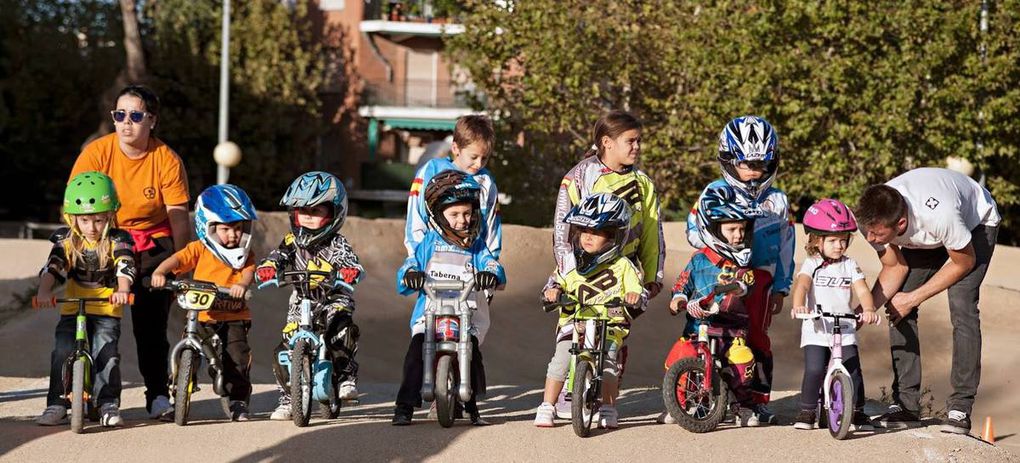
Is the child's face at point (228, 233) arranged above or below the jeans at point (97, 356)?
above

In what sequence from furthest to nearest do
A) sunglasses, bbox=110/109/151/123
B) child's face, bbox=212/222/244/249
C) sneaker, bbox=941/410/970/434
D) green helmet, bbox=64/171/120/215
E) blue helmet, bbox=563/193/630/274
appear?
sunglasses, bbox=110/109/151/123 → child's face, bbox=212/222/244/249 → sneaker, bbox=941/410/970/434 → green helmet, bbox=64/171/120/215 → blue helmet, bbox=563/193/630/274

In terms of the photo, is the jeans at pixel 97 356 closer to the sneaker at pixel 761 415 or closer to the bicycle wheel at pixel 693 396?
the bicycle wheel at pixel 693 396

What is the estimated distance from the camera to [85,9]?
50.2 m

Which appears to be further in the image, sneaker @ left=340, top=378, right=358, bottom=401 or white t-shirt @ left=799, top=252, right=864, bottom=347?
sneaker @ left=340, top=378, right=358, bottom=401

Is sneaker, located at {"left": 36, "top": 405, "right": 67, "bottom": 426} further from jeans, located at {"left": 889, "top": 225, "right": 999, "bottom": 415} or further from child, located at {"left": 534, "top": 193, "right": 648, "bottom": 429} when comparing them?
jeans, located at {"left": 889, "top": 225, "right": 999, "bottom": 415}

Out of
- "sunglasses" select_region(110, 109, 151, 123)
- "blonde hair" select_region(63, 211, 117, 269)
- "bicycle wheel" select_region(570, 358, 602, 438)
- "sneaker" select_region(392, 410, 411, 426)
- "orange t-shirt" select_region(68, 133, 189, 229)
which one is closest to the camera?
"bicycle wheel" select_region(570, 358, 602, 438)

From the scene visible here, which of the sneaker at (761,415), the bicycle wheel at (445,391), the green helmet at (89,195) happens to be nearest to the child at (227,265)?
the green helmet at (89,195)

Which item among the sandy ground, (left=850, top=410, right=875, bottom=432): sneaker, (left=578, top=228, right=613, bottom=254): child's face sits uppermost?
(left=578, top=228, right=613, bottom=254): child's face

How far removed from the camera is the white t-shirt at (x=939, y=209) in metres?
8.77

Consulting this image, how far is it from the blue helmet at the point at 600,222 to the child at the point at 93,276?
2744 millimetres

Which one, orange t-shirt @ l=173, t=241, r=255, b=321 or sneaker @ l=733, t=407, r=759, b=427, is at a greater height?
orange t-shirt @ l=173, t=241, r=255, b=321

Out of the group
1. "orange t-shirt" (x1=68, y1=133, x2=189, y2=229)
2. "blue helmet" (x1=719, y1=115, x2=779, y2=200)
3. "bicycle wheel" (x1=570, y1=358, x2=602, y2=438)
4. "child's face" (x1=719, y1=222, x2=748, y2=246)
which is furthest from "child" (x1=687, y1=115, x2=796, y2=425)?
"orange t-shirt" (x1=68, y1=133, x2=189, y2=229)

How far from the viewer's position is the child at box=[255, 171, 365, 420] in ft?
29.0

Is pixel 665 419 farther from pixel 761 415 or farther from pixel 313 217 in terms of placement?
pixel 313 217
